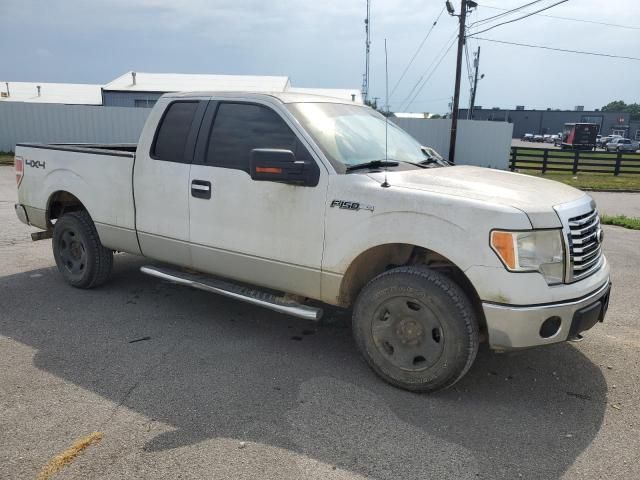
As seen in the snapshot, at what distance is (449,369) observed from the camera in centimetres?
345

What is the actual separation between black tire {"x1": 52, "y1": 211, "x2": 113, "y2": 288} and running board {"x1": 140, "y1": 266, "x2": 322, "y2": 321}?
89 centimetres

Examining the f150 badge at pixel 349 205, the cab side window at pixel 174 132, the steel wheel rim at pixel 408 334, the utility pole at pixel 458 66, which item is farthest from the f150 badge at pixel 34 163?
the utility pole at pixel 458 66

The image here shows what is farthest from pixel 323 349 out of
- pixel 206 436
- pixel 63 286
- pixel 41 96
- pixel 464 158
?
pixel 41 96

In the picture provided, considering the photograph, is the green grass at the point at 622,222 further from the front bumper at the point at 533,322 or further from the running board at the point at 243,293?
the running board at the point at 243,293

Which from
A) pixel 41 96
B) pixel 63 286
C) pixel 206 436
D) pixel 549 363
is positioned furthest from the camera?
pixel 41 96

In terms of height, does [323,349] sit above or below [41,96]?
below

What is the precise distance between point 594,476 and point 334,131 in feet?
9.21

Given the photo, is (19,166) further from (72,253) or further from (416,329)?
(416,329)

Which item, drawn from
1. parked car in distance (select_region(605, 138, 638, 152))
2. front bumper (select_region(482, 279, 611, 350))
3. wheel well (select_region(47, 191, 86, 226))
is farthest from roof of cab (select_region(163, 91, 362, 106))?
parked car in distance (select_region(605, 138, 638, 152))

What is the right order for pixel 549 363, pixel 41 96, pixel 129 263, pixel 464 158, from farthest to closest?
1. pixel 41 96
2. pixel 464 158
3. pixel 129 263
4. pixel 549 363

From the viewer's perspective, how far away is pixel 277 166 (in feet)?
12.1

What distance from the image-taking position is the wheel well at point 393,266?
3.65 m

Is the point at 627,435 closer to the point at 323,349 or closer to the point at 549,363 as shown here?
the point at 549,363

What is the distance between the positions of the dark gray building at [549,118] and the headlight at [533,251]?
9498cm
